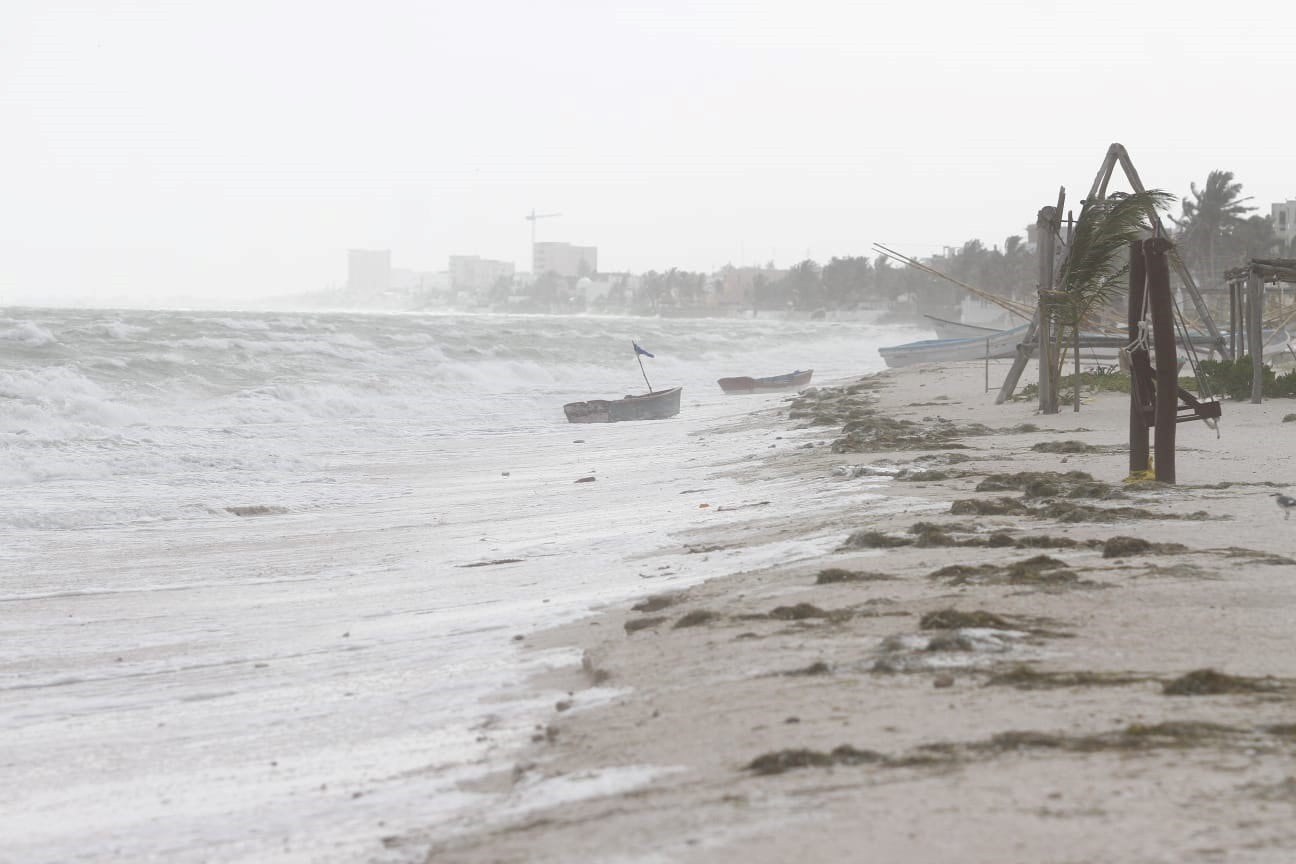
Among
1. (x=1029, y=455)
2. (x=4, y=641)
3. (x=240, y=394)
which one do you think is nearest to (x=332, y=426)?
(x=240, y=394)

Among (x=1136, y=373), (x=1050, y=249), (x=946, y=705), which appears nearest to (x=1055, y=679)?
(x=946, y=705)

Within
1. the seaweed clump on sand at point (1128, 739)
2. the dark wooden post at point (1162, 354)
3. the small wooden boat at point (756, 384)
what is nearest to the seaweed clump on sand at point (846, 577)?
the seaweed clump on sand at point (1128, 739)

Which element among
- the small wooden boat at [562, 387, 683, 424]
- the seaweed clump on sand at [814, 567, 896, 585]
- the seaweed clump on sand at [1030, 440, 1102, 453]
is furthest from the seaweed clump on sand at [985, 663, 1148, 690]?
the small wooden boat at [562, 387, 683, 424]

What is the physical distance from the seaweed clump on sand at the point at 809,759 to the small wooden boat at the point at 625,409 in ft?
72.0

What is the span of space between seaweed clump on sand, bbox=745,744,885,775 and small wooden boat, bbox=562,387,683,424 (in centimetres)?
2194

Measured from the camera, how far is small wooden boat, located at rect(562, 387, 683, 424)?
26031 mm

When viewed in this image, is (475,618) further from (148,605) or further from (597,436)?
(597,436)

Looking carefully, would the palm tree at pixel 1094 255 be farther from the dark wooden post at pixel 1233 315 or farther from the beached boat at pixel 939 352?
the beached boat at pixel 939 352

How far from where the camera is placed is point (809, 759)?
3.81 m

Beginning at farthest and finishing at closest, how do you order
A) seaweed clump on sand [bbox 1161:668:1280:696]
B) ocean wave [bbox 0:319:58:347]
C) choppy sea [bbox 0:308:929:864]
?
ocean wave [bbox 0:319:58:347] < choppy sea [bbox 0:308:929:864] < seaweed clump on sand [bbox 1161:668:1280:696]

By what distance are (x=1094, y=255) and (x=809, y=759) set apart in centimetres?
1555

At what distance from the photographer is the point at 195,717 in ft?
18.2

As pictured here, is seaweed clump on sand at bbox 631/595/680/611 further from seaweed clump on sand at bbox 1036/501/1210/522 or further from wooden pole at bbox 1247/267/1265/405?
wooden pole at bbox 1247/267/1265/405

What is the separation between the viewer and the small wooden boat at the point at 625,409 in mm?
26031
